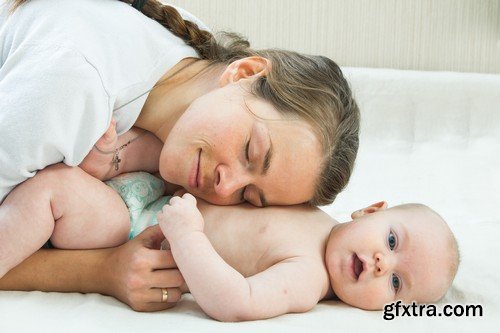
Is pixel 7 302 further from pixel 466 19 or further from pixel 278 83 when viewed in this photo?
pixel 466 19

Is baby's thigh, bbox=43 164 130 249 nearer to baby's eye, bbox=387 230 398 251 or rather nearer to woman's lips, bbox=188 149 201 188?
woman's lips, bbox=188 149 201 188

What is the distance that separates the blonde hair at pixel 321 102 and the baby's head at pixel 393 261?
0.12 m

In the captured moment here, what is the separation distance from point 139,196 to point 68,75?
0.26m

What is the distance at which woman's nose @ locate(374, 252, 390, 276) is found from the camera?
1.20m

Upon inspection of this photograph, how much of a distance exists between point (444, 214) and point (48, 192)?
3.07 feet

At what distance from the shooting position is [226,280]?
1.08 m

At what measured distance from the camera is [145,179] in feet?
4.66

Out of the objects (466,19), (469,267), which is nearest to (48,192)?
(469,267)

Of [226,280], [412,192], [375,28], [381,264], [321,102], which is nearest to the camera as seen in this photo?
[226,280]

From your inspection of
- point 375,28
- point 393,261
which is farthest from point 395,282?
point 375,28

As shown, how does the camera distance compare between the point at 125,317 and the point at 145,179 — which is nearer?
the point at 125,317

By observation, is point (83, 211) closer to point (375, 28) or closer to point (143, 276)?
point (143, 276)

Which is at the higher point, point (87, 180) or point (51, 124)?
point (51, 124)

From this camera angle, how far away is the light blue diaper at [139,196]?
4.42 feet
